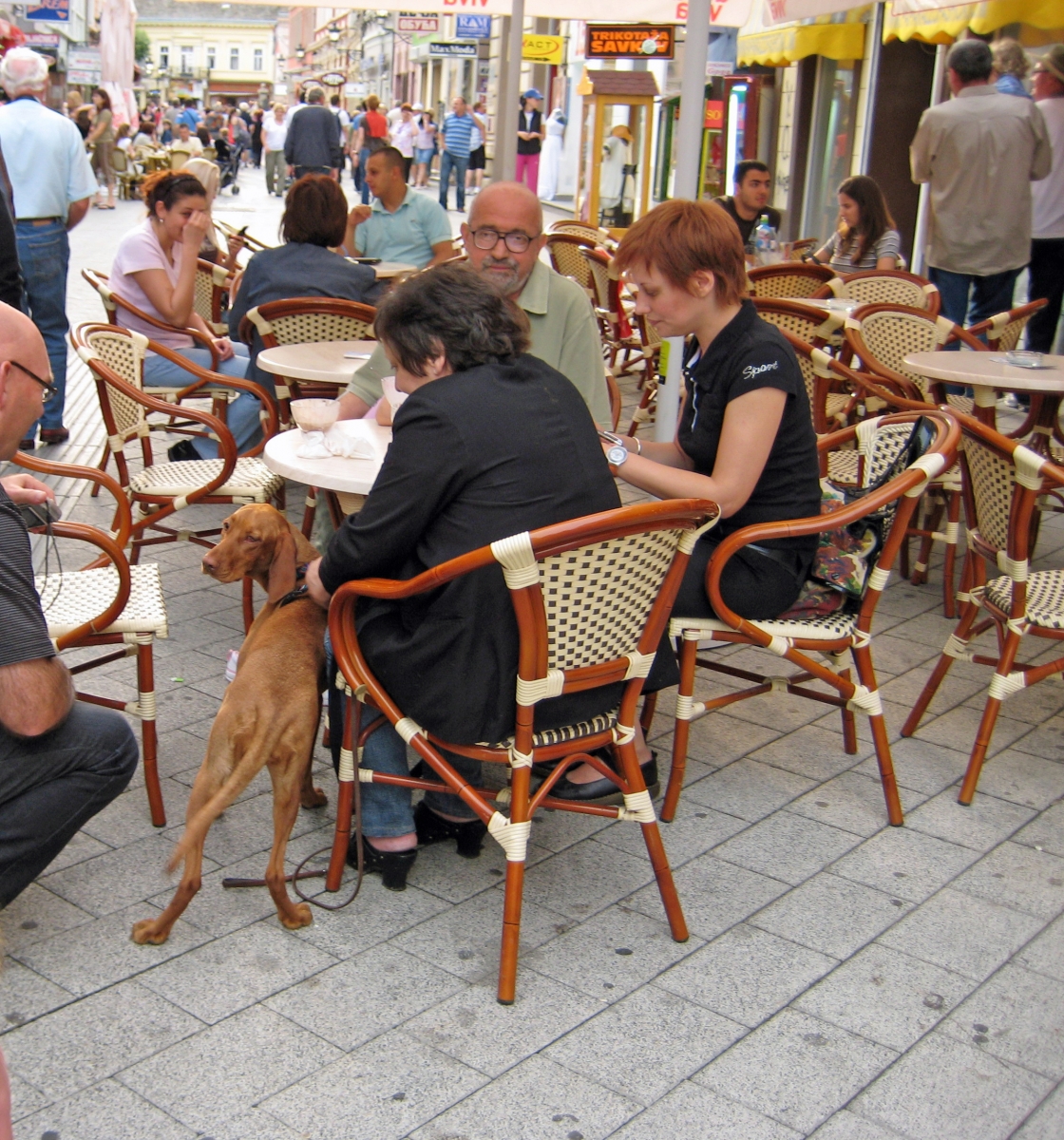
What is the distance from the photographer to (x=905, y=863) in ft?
9.89

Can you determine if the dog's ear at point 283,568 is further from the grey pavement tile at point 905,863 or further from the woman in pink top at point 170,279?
the woman in pink top at point 170,279

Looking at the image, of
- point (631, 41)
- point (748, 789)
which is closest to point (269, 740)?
point (748, 789)

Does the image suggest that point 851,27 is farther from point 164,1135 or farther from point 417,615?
point 164,1135

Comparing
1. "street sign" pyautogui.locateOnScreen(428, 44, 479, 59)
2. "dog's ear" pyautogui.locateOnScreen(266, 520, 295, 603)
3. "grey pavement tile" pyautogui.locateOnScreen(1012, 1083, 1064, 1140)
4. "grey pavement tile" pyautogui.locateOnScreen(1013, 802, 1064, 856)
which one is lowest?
"grey pavement tile" pyautogui.locateOnScreen(1012, 1083, 1064, 1140)

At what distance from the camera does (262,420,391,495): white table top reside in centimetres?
302

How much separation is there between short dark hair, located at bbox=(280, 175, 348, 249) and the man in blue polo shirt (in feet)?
5.52

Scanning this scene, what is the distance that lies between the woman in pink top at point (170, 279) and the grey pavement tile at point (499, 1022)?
3.56 meters

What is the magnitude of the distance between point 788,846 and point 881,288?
4.16m

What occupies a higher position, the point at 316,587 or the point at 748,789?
the point at 316,587

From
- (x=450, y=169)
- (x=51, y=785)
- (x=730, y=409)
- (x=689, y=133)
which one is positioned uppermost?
(x=450, y=169)

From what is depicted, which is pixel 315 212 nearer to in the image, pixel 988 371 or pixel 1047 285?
pixel 988 371

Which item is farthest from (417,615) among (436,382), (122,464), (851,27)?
(851,27)

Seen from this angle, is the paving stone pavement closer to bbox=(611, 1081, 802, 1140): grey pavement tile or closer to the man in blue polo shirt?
bbox=(611, 1081, 802, 1140): grey pavement tile

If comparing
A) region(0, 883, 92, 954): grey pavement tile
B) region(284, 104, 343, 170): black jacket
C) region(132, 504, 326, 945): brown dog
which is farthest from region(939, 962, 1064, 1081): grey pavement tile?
region(284, 104, 343, 170): black jacket
